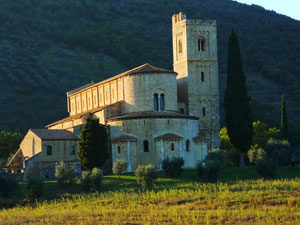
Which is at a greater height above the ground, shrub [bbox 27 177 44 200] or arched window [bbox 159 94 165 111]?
arched window [bbox 159 94 165 111]

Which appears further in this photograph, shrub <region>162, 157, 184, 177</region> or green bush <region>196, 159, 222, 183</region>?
shrub <region>162, 157, 184, 177</region>

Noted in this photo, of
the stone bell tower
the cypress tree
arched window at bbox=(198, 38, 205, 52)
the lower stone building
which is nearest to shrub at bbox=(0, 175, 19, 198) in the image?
the cypress tree

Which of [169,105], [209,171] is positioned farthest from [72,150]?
[209,171]

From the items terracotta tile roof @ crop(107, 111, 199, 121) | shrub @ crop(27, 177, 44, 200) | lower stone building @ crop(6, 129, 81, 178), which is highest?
terracotta tile roof @ crop(107, 111, 199, 121)

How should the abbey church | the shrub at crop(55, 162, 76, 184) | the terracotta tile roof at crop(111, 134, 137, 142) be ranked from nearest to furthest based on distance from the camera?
the shrub at crop(55, 162, 76, 184) < the terracotta tile roof at crop(111, 134, 137, 142) < the abbey church

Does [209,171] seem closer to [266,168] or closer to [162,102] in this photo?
[266,168]

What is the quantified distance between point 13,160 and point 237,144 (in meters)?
20.1

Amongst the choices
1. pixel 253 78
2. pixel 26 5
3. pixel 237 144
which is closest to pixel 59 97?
pixel 253 78

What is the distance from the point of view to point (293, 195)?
34.4m

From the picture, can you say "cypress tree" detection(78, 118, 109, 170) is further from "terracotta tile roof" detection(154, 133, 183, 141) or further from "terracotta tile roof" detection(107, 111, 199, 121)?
"terracotta tile roof" detection(154, 133, 183, 141)

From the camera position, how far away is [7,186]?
4347 cm

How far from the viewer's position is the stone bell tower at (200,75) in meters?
59.2

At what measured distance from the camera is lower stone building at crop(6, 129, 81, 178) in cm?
5191

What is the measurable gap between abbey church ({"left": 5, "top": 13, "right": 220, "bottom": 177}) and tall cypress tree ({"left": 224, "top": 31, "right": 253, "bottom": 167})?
2993mm
